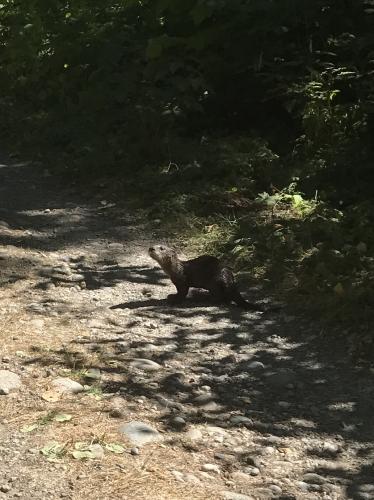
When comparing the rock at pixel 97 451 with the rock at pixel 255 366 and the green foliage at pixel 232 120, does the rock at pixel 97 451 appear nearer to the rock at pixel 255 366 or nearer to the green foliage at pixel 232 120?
the rock at pixel 255 366

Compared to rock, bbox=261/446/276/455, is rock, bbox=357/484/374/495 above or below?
below

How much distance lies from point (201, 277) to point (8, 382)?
94.8 inches

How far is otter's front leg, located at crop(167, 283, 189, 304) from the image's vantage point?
6641 millimetres

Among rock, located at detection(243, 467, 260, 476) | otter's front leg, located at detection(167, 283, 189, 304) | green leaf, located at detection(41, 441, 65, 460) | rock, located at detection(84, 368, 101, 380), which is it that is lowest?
rock, located at detection(243, 467, 260, 476)

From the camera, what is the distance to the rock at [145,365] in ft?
16.8

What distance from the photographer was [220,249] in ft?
26.1

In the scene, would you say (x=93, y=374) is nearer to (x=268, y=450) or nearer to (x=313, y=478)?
(x=268, y=450)

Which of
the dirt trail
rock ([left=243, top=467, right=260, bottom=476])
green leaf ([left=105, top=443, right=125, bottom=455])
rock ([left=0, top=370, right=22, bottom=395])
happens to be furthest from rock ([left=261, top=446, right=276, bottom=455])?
rock ([left=0, top=370, right=22, bottom=395])

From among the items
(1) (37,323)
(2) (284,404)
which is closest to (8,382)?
(1) (37,323)

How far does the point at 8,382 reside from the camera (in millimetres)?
4617

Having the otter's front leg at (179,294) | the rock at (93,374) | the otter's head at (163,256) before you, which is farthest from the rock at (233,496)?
the otter's head at (163,256)

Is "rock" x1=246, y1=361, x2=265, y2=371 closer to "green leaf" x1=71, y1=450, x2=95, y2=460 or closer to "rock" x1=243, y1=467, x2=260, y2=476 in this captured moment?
"rock" x1=243, y1=467, x2=260, y2=476

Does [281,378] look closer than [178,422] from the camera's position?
No

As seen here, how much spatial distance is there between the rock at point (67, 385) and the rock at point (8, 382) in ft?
0.74
